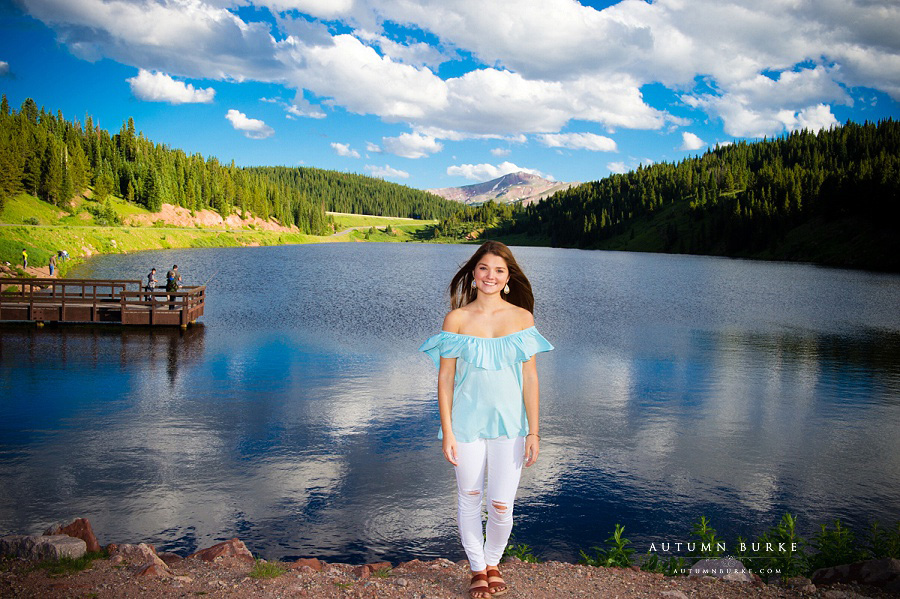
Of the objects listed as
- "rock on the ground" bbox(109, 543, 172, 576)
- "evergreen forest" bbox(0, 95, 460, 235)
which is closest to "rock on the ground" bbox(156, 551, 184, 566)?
"rock on the ground" bbox(109, 543, 172, 576)

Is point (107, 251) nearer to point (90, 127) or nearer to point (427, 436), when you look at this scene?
point (427, 436)

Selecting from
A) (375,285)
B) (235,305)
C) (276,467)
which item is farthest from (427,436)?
(375,285)

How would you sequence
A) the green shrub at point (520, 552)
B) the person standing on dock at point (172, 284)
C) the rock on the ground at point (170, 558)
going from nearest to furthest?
the rock on the ground at point (170, 558) < the green shrub at point (520, 552) < the person standing on dock at point (172, 284)

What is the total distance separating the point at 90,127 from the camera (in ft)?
630

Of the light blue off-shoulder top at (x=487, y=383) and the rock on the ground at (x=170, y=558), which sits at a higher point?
the light blue off-shoulder top at (x=487, y=383)

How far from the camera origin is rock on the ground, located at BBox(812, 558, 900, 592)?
7795 mm

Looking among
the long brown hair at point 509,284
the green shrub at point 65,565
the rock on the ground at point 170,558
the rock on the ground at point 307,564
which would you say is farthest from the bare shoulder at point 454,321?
the rock on the ground at point 170,558

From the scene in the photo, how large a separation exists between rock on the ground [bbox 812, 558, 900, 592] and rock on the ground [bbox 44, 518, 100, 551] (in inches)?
401

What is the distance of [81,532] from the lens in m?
9.05

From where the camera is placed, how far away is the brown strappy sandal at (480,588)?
6.88 meters

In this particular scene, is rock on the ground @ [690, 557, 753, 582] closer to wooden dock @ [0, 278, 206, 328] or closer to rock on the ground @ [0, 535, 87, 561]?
rock on the ground @ [0, 535, 87, 561]

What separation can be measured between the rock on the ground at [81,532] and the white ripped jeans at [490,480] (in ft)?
19.1

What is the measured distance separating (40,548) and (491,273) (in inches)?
277

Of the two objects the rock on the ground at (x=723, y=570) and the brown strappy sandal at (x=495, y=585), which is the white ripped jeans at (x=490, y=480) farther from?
the rock on the ground at (x=723, y=570)
